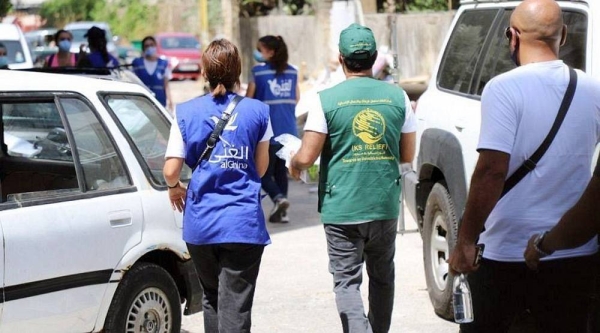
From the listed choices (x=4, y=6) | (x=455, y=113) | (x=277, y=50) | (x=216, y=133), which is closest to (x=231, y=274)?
(x=216, y=133)

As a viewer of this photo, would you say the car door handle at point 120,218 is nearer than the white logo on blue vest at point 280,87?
Yes

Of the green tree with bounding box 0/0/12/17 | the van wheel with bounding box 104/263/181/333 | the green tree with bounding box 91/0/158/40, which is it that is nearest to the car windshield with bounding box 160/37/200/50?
the green tree with bounding box 91/0/158/40

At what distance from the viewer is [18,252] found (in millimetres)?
4977

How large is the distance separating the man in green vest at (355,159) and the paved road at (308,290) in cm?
161

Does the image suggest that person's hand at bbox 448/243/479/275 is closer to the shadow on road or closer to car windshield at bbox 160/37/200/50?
the shadow on road

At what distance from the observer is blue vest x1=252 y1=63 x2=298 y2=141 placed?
1097 cm

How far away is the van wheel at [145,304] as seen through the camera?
5.57 meters

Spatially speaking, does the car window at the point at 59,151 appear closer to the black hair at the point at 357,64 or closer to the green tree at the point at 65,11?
the black hair at the point at 357,64

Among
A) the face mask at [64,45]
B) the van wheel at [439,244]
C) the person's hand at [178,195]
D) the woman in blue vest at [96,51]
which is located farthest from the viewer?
the face mask at [64,45]

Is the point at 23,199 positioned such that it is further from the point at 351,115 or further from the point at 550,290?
the point at 550,290

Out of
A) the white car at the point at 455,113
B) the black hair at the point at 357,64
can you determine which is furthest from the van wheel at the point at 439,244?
the black hair at the point at 357,64

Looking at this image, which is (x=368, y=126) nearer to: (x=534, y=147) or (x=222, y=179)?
(x=222, y=179)

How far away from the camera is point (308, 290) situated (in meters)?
8.22

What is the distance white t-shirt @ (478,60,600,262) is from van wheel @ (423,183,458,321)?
261 cm
